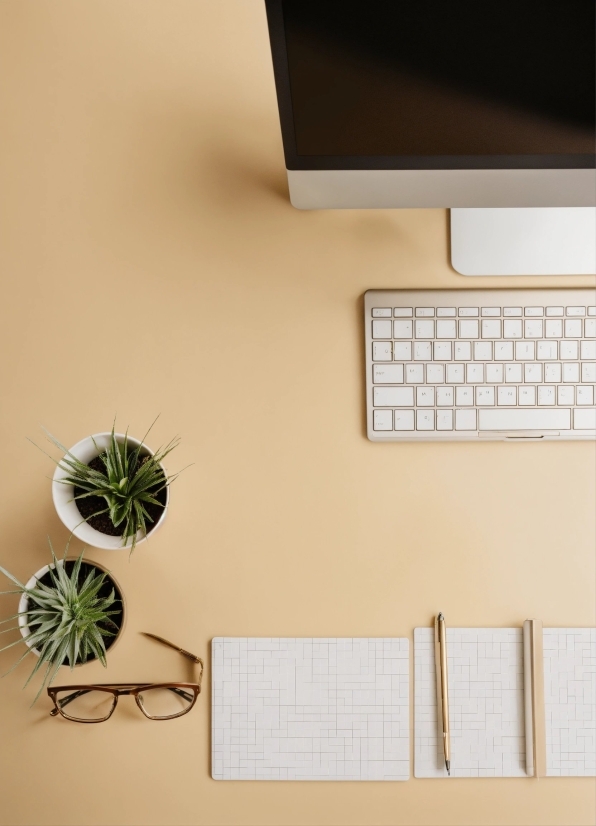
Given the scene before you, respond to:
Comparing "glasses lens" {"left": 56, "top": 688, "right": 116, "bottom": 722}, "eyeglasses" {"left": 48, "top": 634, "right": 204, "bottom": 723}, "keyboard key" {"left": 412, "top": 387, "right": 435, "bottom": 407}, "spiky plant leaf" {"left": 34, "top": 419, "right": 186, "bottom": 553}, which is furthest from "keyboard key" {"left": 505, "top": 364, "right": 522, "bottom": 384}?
"glasses lens" {"left": 56, "top": 688, "right": 116, "bottom": 722}

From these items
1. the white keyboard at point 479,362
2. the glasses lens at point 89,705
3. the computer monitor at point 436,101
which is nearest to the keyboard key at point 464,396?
the white keyboard at point 479,362

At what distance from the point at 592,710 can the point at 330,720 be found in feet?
1.23

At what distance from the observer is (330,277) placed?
0.88 meters

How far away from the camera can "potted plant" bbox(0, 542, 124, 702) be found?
2.51ft

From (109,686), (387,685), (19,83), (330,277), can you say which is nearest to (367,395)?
(330,277)

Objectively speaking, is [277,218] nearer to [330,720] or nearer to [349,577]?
[349,577]

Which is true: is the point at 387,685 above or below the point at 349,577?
below

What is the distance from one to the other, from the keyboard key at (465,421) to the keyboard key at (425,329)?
12 cm

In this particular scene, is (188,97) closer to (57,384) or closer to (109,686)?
(57,384)

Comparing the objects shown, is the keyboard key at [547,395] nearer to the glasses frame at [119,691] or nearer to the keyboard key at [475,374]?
the keyboard key at [475,374]

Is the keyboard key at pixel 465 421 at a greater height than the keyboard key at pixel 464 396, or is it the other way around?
the keyboard key at pixel 464 396

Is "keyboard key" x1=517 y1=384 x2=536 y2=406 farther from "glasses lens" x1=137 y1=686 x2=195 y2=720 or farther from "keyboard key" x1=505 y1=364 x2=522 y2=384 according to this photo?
"glasses lens" x1=137 y1=686 x2=195 y2=720

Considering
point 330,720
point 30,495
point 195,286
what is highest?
point 195,286

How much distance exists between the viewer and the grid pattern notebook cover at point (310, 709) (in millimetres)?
854
